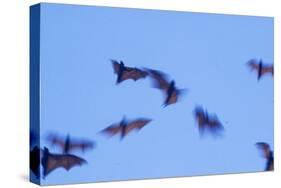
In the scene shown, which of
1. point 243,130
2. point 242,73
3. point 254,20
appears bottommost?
point 243,130

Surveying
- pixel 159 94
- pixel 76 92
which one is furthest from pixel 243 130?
pixel 76 92

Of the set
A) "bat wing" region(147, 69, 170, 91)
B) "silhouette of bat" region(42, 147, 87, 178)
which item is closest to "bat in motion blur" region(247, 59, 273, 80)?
"bat wing" region(147, 69, 170, 91)

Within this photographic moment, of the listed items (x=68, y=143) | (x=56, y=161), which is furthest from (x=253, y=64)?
(x=56, y=161)

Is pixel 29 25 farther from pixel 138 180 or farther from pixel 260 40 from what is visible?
pixel 260 40

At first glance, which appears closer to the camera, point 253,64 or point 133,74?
point 133,74

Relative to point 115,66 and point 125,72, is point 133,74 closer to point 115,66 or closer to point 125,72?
point 125,72

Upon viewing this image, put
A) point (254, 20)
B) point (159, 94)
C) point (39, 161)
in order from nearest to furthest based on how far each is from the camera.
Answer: point (39, 161)
point (159, 94)
point (254, 20)

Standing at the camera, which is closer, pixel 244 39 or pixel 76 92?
pixel 76 92

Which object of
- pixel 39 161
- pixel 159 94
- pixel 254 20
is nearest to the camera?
pixel 39 161
